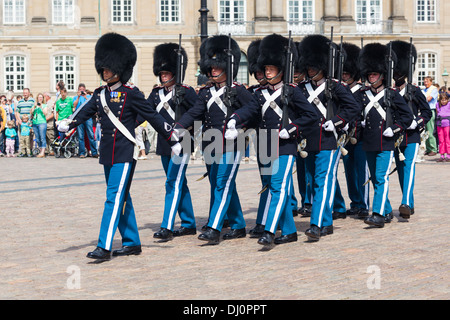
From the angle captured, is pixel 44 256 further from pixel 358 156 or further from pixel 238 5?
pixel 238 5

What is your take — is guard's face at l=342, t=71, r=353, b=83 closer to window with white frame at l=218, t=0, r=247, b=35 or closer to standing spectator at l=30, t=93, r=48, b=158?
standing spectator at l=30, t=93, r=48, b=158

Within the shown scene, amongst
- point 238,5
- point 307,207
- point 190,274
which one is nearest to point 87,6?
point 238,5

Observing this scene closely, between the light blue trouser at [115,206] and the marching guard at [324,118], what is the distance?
1771mm

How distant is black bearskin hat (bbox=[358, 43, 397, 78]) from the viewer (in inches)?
355

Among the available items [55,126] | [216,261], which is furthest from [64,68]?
[216,261]

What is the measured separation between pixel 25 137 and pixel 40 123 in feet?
2.82

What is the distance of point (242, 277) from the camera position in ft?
20.7

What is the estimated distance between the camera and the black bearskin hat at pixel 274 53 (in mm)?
7914

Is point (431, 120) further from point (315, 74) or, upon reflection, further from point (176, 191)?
point (176, 191)

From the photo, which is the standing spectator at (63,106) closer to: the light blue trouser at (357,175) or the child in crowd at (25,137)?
the child in crowd at (25,137)

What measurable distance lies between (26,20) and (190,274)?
123 feet

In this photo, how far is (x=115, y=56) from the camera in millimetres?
7336

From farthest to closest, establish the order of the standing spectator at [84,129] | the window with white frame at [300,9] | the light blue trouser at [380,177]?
1. the window with white frame at [300,9]
2. the standing spectator at [84,129]
3. the light blue trouser at [380,177]

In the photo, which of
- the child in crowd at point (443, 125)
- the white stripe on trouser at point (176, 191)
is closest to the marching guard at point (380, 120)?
the white stripe on trouser at point (176, 191)
